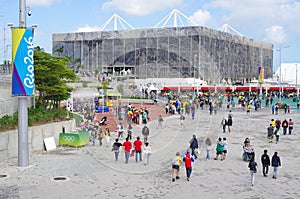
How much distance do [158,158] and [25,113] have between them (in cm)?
569

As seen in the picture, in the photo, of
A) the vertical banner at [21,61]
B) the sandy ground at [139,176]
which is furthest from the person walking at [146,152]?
the vertical banner at [21,61]

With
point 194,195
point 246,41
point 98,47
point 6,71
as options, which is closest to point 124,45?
point 98,47

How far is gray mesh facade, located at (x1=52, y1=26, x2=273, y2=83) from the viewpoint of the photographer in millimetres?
78000

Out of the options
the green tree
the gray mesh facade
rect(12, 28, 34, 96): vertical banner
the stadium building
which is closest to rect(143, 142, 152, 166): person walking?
rect(12, 28, 34, 96): vertical banner

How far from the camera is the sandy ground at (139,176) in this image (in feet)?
38.0

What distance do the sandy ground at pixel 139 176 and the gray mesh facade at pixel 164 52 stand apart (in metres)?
50.8

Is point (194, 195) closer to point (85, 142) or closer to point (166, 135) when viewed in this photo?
point (85, 142)

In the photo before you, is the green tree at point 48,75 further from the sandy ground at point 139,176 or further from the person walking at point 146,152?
the person walking at point 146,152

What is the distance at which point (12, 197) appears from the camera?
1099 centimetres

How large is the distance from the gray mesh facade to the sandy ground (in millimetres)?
50798

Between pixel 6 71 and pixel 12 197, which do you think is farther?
pixel 6 71

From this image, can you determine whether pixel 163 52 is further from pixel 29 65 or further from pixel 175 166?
pixel 175 166

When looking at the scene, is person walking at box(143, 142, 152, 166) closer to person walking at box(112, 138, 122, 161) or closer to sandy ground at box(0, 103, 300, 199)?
sandy ground at box(0, 103, 300, 199)

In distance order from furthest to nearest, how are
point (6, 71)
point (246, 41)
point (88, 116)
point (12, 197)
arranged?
point (246, 41)
point (6, 71)
point (88, 116)
point (12, 197)
